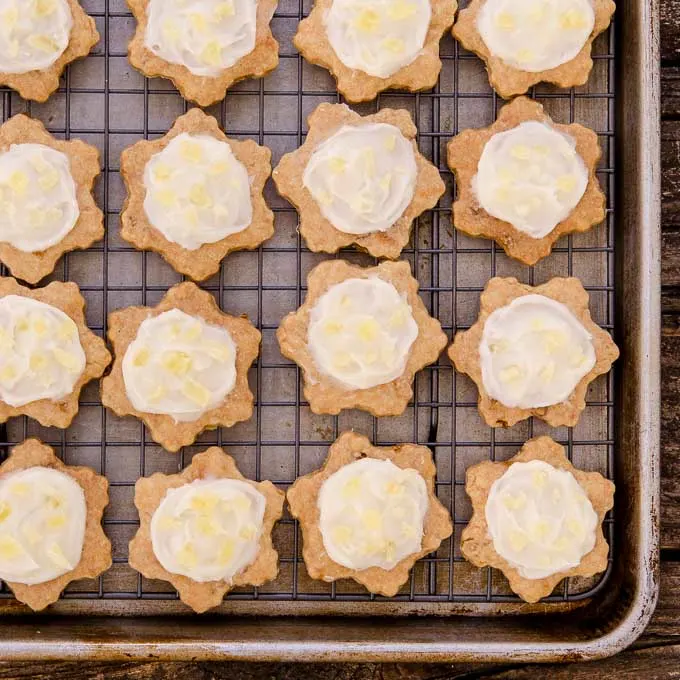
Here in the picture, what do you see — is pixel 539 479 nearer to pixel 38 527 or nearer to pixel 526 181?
pixel 526 181

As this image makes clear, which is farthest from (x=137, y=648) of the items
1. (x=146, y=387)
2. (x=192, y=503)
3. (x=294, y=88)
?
(x=294, y=88)

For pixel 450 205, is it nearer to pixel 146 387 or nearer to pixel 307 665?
pixel 146 387

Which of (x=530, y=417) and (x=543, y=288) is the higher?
(x=543, y=288)

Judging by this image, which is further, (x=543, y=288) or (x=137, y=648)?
(x=543, y=288)

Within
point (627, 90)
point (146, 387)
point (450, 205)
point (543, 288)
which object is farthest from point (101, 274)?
point (627, 90)

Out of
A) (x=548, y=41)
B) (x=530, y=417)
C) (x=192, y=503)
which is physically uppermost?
(x=548, y=41)

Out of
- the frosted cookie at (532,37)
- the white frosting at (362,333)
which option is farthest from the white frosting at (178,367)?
the frosted cookie at (532,37)

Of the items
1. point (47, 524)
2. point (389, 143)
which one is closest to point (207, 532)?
point (47, 524)
